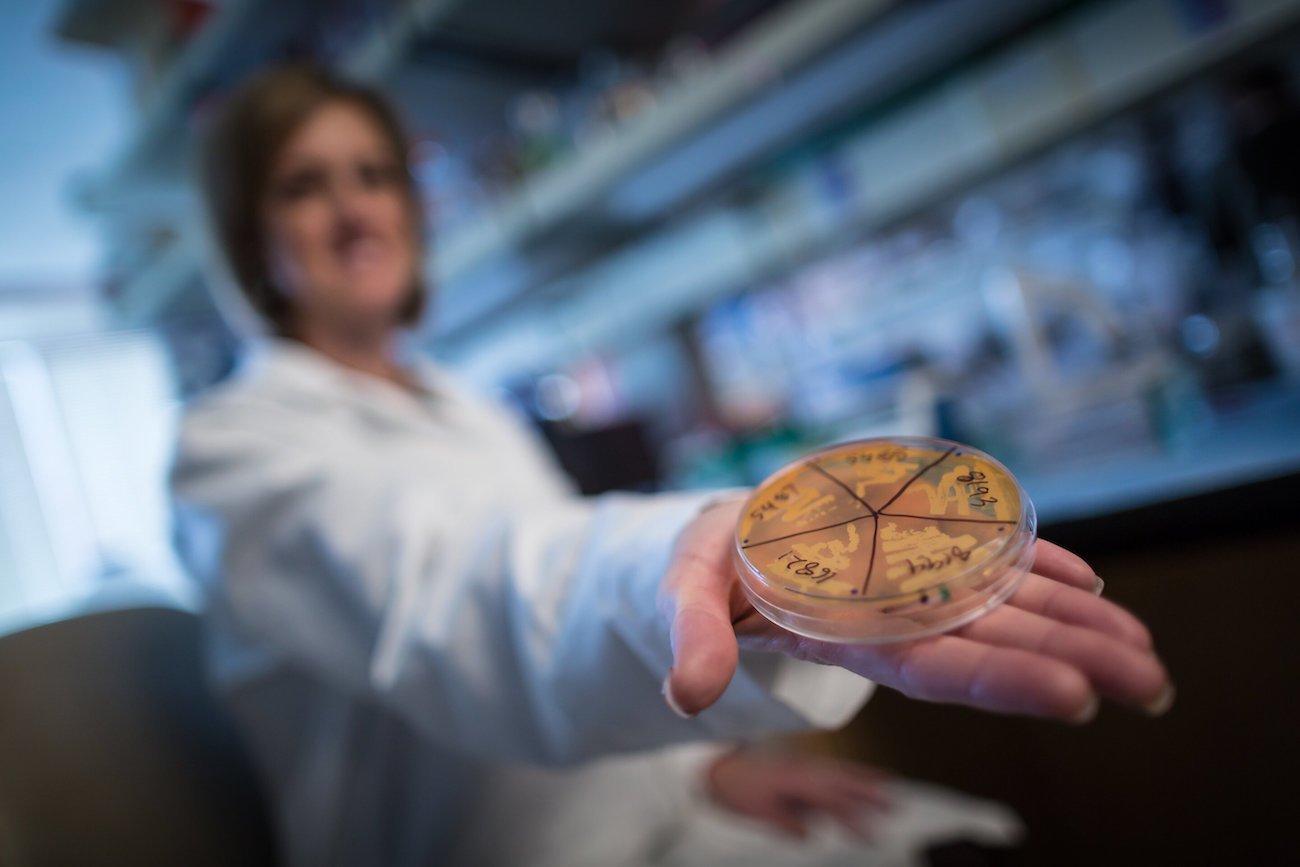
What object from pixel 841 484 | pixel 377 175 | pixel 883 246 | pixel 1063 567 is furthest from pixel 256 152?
pixel 883 246

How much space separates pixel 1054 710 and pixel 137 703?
92cm

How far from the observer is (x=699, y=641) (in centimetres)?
33

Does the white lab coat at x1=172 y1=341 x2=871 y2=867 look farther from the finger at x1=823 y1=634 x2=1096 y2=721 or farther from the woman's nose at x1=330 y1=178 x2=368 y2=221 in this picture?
A: the woman's nose at x1=330 y1=178 x2=368 y2=221

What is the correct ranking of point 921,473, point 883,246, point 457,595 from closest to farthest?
point 921,473
point 457,595
point 883,246

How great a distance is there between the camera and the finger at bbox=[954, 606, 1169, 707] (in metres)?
0.30

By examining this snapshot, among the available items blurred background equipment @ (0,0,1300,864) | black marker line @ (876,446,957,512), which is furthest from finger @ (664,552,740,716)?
blurred background equipment @ (0,0,1300,864)

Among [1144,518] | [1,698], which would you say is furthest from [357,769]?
[1144,518]

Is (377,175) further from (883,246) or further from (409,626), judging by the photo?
(883,246)

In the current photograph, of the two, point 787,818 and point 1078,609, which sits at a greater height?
point 1078,609

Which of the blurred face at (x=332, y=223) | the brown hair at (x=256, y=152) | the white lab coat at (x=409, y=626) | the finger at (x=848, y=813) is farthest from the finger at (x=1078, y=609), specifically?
the brown hair at (x=256, y=152)

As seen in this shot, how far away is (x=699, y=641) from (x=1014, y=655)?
0.47 ft

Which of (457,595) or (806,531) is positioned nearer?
(806,531)

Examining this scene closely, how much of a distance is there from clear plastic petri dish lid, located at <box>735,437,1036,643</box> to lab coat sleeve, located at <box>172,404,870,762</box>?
4.5 inches

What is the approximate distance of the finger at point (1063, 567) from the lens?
13.5 inches
